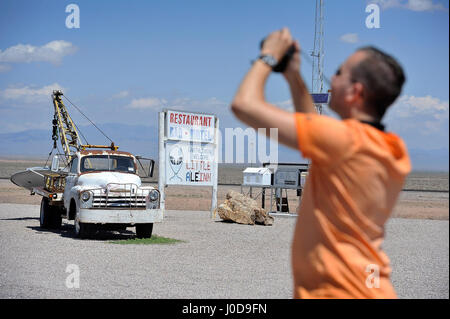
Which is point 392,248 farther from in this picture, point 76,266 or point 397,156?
point 397,156

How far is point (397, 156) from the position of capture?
2.01m

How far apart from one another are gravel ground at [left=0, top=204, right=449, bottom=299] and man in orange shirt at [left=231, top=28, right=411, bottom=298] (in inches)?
28.8

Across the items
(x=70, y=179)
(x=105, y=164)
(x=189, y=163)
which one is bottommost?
(x=70, y=179)

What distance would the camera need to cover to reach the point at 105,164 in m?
15.0

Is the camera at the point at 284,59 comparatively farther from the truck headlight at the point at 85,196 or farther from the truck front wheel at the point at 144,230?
the truck front wheel at the point at 144,230

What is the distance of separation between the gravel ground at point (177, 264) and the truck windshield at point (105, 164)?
160cm

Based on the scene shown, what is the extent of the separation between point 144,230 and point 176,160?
650 cm

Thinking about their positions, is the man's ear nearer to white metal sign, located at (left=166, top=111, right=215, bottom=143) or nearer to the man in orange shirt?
the man in orange shirt

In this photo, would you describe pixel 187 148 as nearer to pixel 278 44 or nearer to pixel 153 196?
pixel 153 196

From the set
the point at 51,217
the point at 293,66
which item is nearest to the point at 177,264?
the point at 51,217

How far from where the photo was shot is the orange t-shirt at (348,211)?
190 centimetres

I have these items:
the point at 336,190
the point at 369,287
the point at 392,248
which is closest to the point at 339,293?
the point at 369,287

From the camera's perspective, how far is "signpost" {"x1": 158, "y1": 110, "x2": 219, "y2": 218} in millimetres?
20141

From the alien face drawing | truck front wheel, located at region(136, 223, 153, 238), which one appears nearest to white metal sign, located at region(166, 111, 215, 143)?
the alien face drawing
